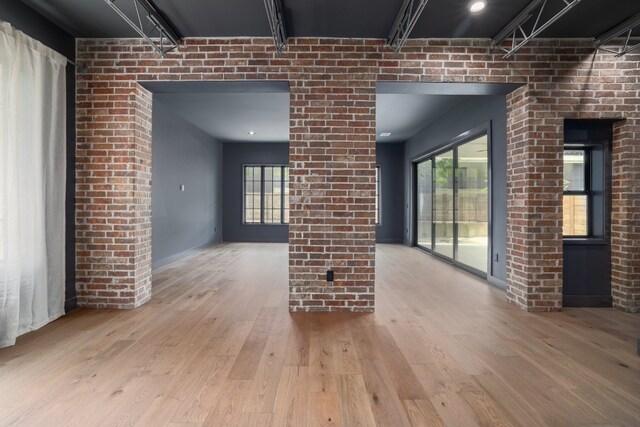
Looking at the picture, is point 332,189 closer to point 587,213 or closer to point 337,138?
point 337,138

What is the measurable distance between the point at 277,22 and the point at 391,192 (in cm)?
716

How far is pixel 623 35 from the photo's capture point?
341 cm

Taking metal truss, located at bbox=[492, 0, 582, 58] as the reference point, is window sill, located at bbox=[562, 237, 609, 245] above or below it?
below

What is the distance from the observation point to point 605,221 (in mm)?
3688

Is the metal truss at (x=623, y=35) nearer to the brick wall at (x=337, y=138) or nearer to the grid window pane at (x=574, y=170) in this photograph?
the brick wall at (x=337, y=138)

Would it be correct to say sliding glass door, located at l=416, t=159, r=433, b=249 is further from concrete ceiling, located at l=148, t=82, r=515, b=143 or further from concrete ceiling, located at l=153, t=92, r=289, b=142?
concrete ceiling, located at l=153, t=92, r=289, b=142

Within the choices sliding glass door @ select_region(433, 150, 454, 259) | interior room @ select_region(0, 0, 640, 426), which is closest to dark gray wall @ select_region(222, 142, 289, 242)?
sliding glass door @ select_region(433, 150, 454, 259)

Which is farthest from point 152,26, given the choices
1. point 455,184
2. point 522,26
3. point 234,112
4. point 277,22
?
point 455,184

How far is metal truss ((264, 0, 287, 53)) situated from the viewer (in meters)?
2.69

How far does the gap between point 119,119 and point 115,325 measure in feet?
6.58

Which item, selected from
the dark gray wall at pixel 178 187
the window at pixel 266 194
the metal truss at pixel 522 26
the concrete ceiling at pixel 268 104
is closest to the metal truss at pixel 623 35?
the metal truss at pixel 522 26

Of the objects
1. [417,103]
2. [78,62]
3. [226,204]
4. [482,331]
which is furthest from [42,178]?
[226,204]

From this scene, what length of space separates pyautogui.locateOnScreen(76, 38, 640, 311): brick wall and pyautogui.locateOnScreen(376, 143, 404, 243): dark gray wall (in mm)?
6031

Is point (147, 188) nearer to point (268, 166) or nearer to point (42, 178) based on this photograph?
point (42, 178)
